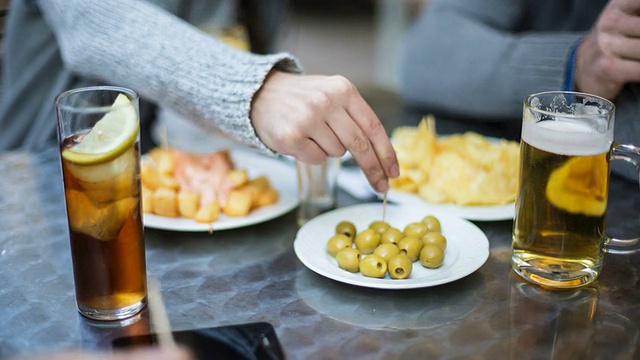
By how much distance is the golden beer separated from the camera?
3.25 ft

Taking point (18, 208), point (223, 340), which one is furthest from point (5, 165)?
point (223, 340)

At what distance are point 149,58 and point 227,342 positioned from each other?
617mm

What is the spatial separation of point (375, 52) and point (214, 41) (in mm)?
4260

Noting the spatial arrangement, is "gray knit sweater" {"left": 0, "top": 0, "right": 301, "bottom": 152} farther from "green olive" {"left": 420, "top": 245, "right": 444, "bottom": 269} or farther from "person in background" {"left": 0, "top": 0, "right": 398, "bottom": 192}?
"green olive" {"left": 420, "top": 245, "right": 444, "bottom": 269}

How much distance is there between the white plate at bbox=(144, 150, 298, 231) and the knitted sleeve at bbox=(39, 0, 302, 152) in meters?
0.11

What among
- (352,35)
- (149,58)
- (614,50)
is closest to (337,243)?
(149,58)

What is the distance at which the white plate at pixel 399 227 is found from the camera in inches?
40.4

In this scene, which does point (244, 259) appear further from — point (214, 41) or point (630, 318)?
point (630, 318)

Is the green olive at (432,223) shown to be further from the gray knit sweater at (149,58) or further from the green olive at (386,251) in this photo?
the gray knit sweater at (149,58)

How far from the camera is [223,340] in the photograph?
93 centimetres

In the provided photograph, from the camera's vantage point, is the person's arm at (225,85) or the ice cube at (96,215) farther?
the person's arm at (225,85)

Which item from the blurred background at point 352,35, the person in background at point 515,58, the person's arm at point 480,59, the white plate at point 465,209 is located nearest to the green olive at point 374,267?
the white plate at point 465,209

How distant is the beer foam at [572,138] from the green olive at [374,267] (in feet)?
0.87

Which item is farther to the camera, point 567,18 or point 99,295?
point 567,18
